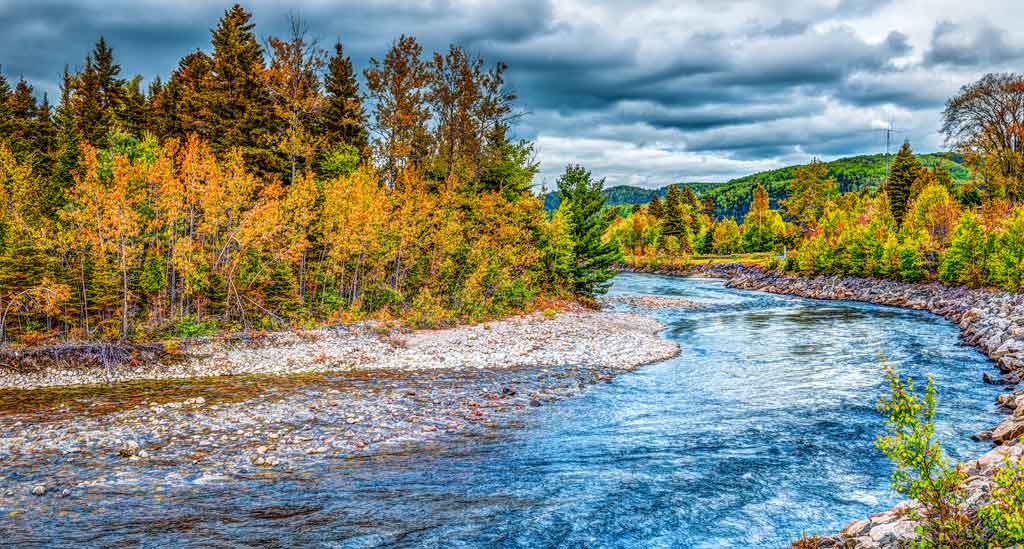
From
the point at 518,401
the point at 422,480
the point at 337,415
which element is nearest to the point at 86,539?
the point at 422,480

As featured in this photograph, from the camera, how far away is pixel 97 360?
20.9m

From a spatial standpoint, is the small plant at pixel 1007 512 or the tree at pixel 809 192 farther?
the tree at pixel 809 192

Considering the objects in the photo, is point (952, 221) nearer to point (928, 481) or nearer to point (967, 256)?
point (967, 256)

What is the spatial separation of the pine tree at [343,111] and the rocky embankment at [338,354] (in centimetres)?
2239

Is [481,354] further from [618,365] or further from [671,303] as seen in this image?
[671,303]

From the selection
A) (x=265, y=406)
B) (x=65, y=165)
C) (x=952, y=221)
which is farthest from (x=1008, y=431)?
(x=952, y=221)

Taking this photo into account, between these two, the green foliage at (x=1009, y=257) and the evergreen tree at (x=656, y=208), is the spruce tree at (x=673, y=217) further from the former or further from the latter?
the green foliage at (x=1009, y=257)

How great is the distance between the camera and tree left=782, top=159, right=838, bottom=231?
344 feet

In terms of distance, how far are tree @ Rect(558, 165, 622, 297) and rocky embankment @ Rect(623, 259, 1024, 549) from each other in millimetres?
23020

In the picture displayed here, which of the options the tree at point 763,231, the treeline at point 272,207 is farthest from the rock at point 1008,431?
the tree at point 763,231

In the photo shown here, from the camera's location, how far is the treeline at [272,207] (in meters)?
24.7

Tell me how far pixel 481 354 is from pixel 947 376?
17.5 m

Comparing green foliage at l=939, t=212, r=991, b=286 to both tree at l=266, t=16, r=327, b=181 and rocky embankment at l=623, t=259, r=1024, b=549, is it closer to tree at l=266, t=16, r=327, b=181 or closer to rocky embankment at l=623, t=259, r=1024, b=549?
rocky embankment at l=623, t=259, r=1024, b=549

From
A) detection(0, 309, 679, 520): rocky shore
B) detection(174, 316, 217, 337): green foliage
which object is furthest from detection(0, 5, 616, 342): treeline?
detection(0, 309, 679, 520): rocky shore
